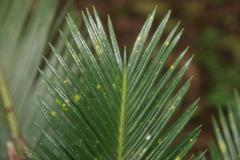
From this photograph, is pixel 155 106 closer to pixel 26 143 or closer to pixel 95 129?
pixel 95 129

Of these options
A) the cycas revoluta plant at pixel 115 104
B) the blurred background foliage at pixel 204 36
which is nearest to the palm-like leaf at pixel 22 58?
the cycas revoluta plant at pixel 115 104

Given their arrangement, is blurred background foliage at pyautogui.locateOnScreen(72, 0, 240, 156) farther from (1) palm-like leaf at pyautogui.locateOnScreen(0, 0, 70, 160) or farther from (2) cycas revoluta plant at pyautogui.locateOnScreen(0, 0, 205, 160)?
(2) cycas revoluta plant at pyautogui.locateOnScreen(0, 0, 205, 160)

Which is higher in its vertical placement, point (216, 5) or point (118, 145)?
point (216, 5)

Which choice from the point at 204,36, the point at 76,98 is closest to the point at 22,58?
the point at 76,98

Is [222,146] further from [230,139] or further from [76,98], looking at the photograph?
[76,98]

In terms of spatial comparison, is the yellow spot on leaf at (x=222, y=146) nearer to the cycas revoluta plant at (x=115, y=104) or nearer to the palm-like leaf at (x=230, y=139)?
the palm-like leaf at (x=230, y=139)

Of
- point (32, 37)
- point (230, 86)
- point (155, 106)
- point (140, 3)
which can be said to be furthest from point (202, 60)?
point (155, 106)
